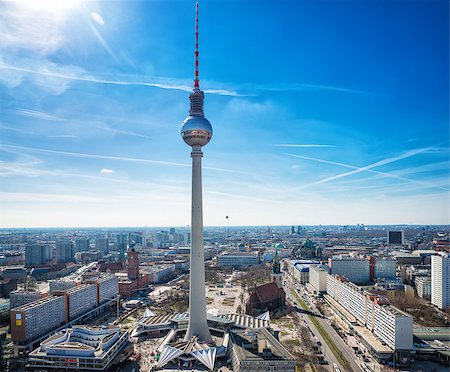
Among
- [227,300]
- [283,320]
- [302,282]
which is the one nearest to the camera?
[283,320]

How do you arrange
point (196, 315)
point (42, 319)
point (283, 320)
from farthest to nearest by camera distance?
point (283, 320)
point (42, 319)
point (196, 315)

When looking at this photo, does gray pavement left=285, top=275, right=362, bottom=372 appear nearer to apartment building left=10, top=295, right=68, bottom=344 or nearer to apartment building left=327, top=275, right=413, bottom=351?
apartment building left=327, top=275, right=413, bottom=351

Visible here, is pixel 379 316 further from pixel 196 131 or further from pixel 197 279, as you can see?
pixel 196 131

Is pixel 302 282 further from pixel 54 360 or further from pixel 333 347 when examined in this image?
pixel 54 360

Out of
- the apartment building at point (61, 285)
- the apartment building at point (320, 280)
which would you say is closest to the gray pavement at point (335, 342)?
the apartment building at point (320, 280)

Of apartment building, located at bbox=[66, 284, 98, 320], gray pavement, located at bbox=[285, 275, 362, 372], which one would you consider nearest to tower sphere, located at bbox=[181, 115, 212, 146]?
gray pavement, located at bbox=[285, 275, 362, 372]

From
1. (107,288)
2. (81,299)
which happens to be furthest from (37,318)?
(107,288)

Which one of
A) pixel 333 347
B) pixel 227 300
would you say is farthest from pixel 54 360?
pixel 227 300
